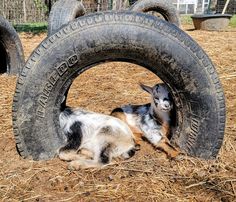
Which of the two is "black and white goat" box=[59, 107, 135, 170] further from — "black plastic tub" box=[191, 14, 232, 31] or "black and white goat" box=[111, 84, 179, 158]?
"black plastic tub" box=[191, 14, 232, 31]

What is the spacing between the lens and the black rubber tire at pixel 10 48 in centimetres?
653

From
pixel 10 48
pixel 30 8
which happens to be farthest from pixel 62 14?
pixel 30 8

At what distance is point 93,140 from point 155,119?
28.2 inches

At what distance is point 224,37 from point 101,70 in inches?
242

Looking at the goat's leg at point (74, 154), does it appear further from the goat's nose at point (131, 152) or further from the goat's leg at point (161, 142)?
the goat's leg at point (161, 142)

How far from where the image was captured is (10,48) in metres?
6.76

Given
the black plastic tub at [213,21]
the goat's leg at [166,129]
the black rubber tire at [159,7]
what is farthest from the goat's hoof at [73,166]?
the black plastic tub at [213,21]

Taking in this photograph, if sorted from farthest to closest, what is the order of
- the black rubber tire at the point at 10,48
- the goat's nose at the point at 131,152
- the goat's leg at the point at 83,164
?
the black rubber tire at the point at 10,48, the goat's nose at the point at 131,152, the goat's leg at the point at 83,164

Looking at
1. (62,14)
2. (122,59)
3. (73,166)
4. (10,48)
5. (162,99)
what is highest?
(122,59)

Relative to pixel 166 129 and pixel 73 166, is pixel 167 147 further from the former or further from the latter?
pixel 73 166

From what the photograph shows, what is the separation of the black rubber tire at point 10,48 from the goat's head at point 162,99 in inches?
152

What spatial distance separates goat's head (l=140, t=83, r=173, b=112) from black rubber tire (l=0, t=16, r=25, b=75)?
3.86 meters

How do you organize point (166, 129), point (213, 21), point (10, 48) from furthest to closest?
point (213, 21)
point (10, 48)
point (166, 129)

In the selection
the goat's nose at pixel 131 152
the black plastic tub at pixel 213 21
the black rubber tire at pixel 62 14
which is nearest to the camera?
the goat's nose at pixel 131 152
